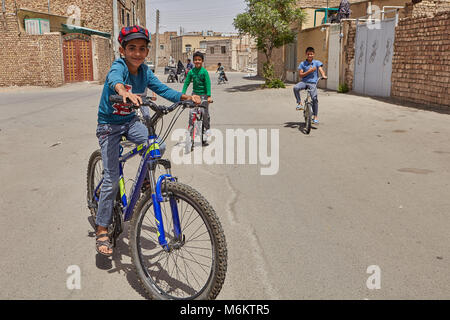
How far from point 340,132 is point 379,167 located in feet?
11.0

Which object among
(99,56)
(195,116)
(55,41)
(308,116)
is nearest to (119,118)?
(195,116)

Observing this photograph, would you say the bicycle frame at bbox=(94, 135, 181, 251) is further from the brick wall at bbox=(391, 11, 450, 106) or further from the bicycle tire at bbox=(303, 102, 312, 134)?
the brick wall at bbox=(391, 11, 450, 106)

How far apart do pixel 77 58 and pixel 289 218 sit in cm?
2935

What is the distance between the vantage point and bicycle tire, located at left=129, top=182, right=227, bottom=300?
2.63 meters

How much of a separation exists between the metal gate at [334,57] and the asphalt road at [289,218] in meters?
12.4

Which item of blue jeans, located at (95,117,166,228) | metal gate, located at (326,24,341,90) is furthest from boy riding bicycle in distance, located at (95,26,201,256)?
metal gate, located at (326,24,341,90)

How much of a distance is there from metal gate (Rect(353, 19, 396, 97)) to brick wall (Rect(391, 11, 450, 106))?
0.51 m

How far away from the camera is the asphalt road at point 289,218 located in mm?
3139

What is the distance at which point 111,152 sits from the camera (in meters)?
3.32

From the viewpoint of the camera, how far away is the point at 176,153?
7977 millimetres

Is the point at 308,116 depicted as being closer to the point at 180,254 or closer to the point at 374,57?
the point at 180,254

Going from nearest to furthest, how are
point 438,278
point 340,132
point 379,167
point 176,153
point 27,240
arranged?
point 438,278, point 27,240, point 379,167, point 176,153, point 340,132

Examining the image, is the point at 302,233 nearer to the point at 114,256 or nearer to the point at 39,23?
the point at 114,256
